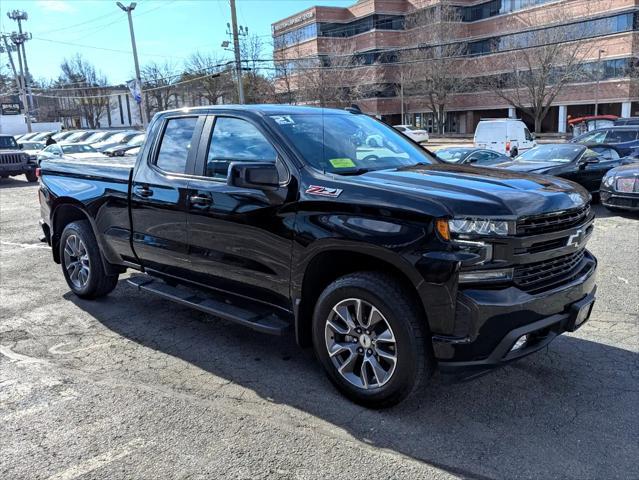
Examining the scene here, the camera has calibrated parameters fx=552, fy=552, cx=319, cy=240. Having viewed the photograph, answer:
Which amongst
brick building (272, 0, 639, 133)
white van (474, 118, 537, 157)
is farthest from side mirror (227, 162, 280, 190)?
brick building (272, 0, 639, 133)

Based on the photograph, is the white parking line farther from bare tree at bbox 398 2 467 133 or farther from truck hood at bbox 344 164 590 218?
bare tree at bbox 398 2 467 133

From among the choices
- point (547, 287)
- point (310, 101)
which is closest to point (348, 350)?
point (547, 287)

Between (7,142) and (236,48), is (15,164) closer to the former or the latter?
(7,142)

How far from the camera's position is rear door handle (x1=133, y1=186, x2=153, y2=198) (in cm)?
479

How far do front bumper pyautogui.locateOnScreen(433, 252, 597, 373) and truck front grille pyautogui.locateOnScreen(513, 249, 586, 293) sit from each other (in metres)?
0.05

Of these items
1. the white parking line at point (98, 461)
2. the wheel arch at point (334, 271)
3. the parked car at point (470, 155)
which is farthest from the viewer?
the parked car at point (470, 155)

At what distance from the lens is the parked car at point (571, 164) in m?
11.3

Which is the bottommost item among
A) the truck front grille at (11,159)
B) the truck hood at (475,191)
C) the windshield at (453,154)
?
the windshield at (453,154)

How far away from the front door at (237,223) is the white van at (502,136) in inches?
782

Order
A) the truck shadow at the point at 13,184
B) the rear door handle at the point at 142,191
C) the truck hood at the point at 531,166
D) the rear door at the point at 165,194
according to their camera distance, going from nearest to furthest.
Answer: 1. the rear door at the point at 165,194
2. the rear door handle at the point at 142,191
3. the truck hood at the point at 531,166
4. the truck shadow at the point at 13,184

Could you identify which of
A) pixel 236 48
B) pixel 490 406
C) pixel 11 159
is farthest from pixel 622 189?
pixel 236 48

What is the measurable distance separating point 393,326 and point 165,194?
236cm

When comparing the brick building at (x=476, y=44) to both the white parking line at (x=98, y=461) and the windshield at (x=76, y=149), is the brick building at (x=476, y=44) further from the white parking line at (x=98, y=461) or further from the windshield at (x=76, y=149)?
the white parking line at (x=98, y=461)

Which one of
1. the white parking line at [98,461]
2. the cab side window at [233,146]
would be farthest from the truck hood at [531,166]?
the white parking line at [98,461]
